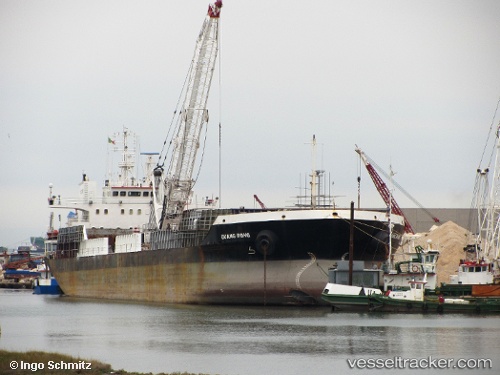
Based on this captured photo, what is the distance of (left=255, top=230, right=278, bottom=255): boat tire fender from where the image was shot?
6531 centimetres

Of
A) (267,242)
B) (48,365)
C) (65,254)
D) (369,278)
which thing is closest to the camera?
(48,365)

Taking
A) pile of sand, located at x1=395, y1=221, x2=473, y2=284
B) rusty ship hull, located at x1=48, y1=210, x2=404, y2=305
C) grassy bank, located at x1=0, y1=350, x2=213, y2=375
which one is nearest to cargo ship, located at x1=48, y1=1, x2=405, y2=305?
rusty ship hull, located at x1=48, y1=210, x2=404, y2=305

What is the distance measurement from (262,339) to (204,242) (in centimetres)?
2449

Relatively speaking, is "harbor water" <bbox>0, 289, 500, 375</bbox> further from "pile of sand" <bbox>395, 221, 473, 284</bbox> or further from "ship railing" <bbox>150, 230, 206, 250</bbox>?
"pile of sand" <bbox>395, 221, 473, 284</bbox>

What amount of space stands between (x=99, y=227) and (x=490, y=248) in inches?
1388

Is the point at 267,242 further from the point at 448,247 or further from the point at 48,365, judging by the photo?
the point at 48,365

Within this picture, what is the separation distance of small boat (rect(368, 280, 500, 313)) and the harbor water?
51 cm

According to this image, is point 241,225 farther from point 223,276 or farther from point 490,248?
point 490,248

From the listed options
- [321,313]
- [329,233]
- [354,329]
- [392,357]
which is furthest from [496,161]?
[392,357]

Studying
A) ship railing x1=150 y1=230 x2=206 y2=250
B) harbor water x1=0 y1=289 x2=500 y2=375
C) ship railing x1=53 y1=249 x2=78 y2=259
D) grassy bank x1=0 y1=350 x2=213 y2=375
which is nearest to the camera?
grassy bank x1=0 y1=350 x2=213 y2=375

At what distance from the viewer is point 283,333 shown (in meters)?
48.1
